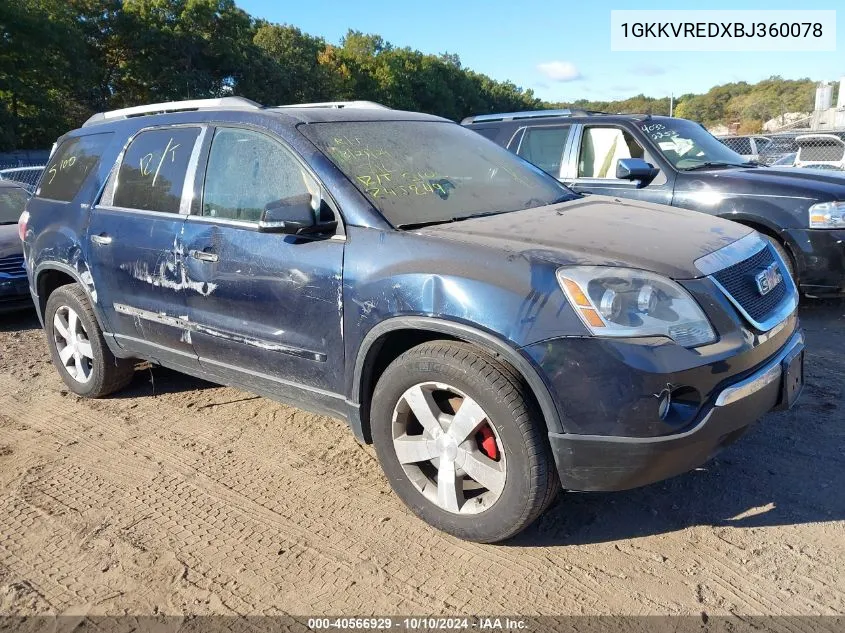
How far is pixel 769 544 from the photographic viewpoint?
2791 millimetres

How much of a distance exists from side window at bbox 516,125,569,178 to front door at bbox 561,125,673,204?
5.7 inches

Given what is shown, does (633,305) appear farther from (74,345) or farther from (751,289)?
(74,345)

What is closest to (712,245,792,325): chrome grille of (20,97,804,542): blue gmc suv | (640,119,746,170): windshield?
(20,97,804,542): blue gmc suv

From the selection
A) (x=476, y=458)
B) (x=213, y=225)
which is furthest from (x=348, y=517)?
(x=213, y=225)

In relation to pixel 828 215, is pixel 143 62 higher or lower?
higher

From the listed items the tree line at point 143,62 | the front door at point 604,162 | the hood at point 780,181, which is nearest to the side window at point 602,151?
the front door at point 604,162

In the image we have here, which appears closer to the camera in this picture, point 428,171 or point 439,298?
point 439,298

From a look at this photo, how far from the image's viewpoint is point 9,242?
731 cm

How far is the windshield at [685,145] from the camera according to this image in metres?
6.55

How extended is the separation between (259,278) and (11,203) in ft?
21.3

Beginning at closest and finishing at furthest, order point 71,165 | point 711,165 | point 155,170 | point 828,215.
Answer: point 155,170 → point 71,165 → point 828,215 → point 711,165

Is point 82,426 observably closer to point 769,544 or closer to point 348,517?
point 348,517

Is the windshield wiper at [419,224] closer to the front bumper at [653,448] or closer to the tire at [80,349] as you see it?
the front bumper at [653,448]

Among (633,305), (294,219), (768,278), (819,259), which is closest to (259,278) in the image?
(294,219)
